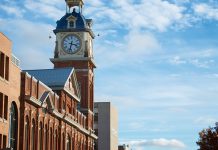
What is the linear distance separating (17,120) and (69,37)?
40.1m

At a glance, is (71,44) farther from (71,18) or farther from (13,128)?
(13,128)

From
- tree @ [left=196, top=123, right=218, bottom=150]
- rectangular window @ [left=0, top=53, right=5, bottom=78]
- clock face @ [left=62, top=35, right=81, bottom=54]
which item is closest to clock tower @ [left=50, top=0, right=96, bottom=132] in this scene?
clock face @ [left=62, top=35, right=81, bottom=54]

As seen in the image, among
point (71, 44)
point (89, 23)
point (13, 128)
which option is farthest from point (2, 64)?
point (89, 23)

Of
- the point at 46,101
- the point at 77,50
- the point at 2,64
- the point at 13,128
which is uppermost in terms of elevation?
the point at 77,50

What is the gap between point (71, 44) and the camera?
9462 cm

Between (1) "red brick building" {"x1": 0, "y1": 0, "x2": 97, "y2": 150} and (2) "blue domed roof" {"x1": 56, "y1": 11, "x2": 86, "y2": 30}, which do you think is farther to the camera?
(2) "blue domed roof" {"x1": 56, "y1": 11, "x2": 86, "y2": 30}

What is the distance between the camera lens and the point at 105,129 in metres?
152

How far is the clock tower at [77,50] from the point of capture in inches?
3708

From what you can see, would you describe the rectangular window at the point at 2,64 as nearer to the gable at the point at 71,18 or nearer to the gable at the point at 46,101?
the gable at the point at 46,101

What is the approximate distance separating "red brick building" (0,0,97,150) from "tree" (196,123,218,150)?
15556mm

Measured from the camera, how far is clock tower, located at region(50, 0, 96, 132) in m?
94.2

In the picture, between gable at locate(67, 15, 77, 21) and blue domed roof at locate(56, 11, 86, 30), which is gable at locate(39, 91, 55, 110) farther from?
gable at locate(67, 15, 77, 21)

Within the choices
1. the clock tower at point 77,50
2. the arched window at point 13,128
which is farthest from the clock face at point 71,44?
the arched window at point 13,128

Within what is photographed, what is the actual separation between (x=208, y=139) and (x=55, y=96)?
17226 millimetres
